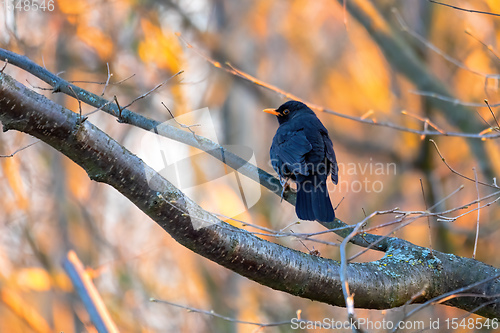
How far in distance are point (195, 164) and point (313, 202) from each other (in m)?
4.96

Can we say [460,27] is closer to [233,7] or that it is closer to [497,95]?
[497,95]

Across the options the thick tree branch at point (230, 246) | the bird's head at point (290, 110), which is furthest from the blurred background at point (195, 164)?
the thick tree branch at point (230, 246)

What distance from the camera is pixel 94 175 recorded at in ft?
7.74

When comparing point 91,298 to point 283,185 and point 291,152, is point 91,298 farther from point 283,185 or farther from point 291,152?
point 291,152

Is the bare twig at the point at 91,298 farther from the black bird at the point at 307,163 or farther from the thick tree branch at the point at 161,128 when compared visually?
the black bird at the point at 307,163

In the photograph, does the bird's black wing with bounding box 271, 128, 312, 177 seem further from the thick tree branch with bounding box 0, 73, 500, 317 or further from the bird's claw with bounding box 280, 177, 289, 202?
the thick tree branch with bounding box 0, 73, 500, 317

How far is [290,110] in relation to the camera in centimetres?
613

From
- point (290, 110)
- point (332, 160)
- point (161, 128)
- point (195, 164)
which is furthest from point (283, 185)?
point (195, 164)

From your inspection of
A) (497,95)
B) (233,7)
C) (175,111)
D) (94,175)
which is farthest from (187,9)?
(94,175)

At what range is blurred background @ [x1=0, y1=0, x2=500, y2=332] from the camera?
7.85m

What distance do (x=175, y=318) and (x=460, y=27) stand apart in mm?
7554

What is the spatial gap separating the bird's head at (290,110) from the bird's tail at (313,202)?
170 centimetres

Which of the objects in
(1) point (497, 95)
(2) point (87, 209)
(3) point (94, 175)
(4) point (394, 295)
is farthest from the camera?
(2) point (87, 209)

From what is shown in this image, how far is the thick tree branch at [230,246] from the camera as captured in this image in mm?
2205
